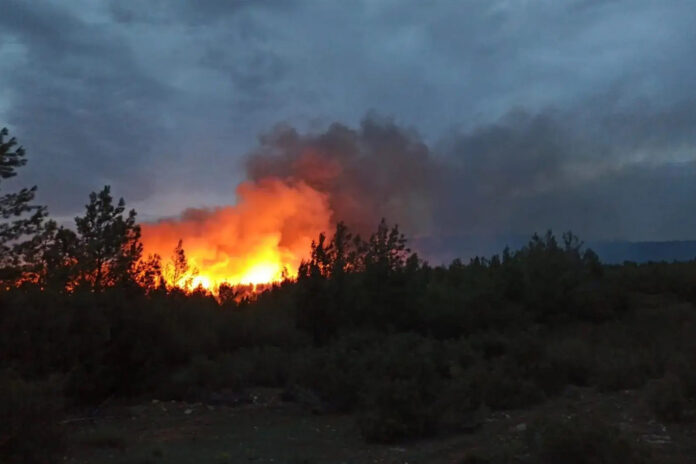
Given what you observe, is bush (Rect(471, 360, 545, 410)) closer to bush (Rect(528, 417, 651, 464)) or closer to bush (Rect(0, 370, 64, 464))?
bush (Rect(528, 417, 651, 464))

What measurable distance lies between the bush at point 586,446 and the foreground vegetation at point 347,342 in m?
0.03

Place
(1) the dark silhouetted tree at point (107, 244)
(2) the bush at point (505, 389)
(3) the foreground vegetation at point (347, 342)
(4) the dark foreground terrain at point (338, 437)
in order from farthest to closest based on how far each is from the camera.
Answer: (1) the dark silhouetted tree at point (107, 244) < (2) the bush at point (505, 389) < (3) the foreground vegetation at point (347, 342) < (4) the dark foreground terrain at point (338, 437)

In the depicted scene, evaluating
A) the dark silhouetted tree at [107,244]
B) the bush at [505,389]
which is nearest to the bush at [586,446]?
the bush at [505,389]

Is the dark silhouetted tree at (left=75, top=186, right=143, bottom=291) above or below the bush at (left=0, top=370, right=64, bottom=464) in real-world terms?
above

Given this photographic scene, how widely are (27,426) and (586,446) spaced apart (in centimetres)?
790

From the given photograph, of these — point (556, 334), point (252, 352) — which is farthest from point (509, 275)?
point (252, 352)

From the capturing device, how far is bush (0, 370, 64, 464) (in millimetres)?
9797

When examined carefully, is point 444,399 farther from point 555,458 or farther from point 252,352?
point 252,352

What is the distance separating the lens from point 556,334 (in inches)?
1460

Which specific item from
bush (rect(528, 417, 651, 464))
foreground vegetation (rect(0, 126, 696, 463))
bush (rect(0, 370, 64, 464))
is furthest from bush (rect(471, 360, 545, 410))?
bush (rect(0, 370, 64, 464))

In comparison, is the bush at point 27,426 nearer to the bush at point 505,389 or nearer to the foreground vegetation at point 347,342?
the foreground vegetation at point 347,342

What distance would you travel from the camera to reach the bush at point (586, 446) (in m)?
10.8

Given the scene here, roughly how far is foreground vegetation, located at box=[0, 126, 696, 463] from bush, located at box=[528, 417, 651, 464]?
0.10 feet

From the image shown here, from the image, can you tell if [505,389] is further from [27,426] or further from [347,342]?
[27,426]
